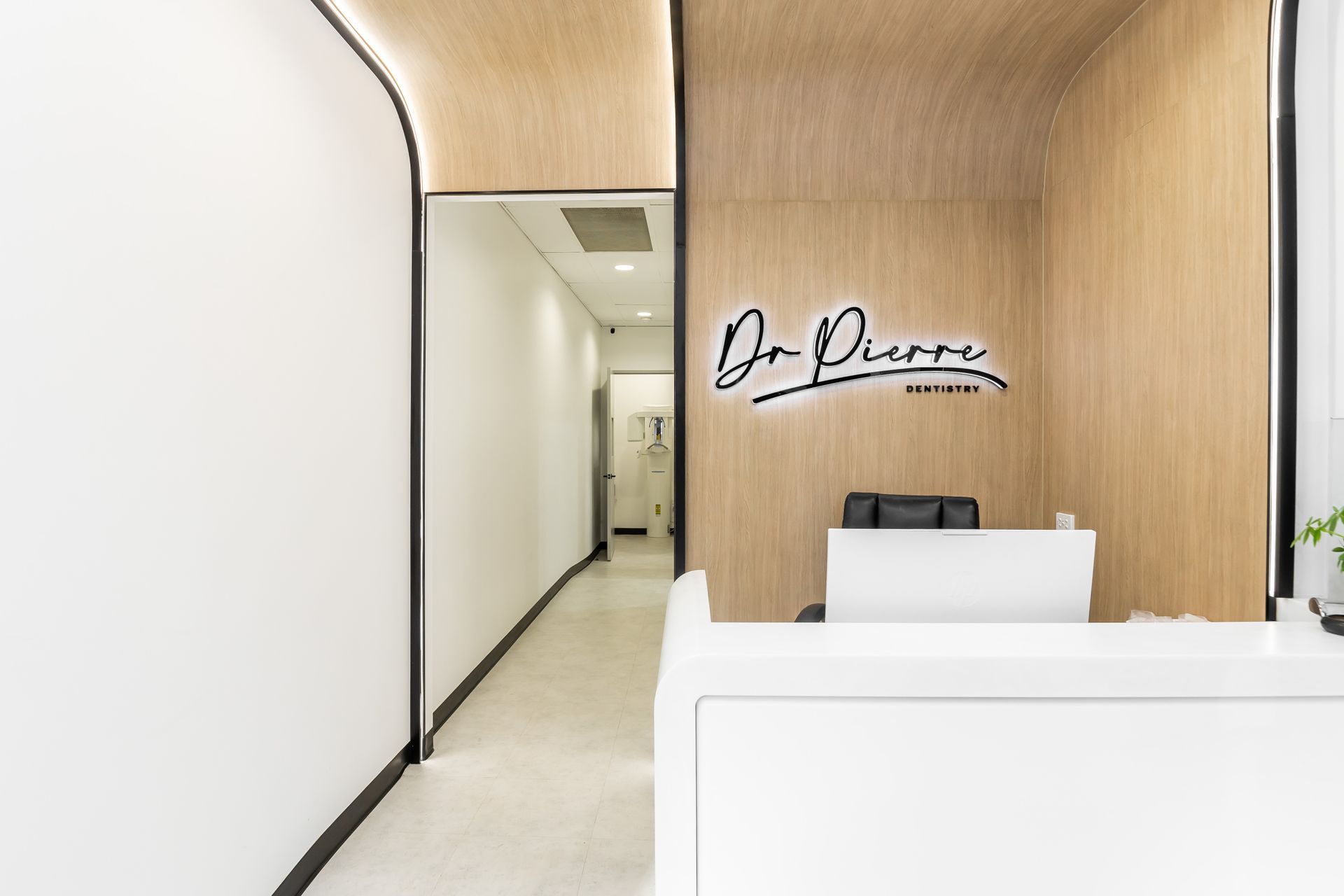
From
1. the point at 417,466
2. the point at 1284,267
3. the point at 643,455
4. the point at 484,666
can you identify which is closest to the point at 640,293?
the point at 643,455

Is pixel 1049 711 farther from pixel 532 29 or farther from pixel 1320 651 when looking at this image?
pixel 532 29

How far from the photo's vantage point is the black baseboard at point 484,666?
3414 mm

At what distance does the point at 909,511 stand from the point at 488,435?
2.43m

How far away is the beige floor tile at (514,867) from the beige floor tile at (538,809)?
0.05m

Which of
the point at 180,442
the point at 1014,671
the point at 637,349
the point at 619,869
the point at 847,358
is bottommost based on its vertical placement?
the point at 619,869

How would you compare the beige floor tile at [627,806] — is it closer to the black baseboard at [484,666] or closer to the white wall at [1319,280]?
the black baseboard at [484,666]

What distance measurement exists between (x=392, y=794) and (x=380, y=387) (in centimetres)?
161

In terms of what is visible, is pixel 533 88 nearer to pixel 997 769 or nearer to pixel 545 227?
pixel 545 227

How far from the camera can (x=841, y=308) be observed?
11.3ft

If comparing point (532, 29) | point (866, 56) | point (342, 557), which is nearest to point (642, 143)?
point (532, 29)

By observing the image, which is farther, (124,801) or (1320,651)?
(124,801)

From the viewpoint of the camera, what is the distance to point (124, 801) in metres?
1.54

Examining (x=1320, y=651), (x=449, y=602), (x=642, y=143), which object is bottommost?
(x=449, y=602)

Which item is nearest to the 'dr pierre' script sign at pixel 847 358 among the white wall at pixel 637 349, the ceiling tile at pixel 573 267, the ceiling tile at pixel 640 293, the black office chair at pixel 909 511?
the black office chair at pixel 909 511
